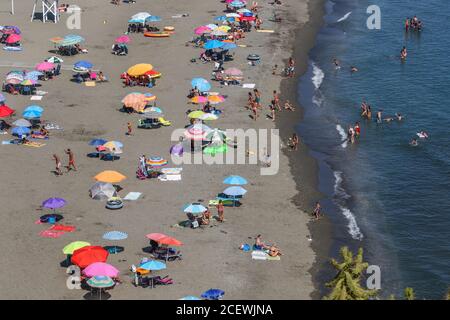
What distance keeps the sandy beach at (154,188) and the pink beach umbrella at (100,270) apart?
3.44 ft

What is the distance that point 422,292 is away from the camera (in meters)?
42.5

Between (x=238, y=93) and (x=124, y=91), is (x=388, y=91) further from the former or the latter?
(x=124, y=91)

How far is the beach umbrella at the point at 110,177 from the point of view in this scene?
4931 centimetres

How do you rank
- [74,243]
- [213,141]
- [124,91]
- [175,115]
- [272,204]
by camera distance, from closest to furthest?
[74,243], [272,204], [213,141], [175,115], [124,91]

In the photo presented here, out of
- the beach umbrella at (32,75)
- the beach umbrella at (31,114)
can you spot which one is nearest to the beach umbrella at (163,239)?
the beach umbrella at (31,114)

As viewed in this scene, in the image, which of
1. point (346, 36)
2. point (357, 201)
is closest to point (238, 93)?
point (357, 201)

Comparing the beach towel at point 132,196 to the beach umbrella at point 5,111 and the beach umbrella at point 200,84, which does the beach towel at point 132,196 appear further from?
the beach umbrella at point 200,84

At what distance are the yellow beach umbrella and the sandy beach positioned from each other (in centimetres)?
132

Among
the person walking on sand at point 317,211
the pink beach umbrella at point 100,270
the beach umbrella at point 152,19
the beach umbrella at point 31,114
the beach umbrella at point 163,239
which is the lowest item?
the pink beach umbrella at point 100,270

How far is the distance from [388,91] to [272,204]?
2638 cm

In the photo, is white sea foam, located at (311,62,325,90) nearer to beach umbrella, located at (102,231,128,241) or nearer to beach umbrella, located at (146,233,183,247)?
beach umbrella, located at (146,233,183,247)

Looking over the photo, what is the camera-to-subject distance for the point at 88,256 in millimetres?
39844

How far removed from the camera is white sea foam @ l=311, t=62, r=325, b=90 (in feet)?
243

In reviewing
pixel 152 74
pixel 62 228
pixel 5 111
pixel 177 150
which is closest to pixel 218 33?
pixel 152 74
